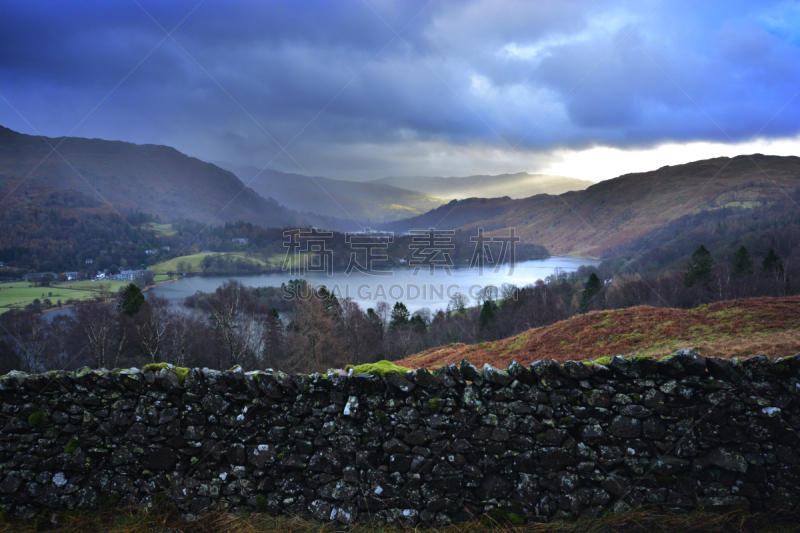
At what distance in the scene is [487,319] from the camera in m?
42.6

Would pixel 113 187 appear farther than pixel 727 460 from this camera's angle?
Yes

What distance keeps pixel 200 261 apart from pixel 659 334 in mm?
102112

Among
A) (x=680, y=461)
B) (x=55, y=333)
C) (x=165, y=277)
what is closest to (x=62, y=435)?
(x=680, y=461)

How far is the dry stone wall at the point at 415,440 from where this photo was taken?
3.57 metres

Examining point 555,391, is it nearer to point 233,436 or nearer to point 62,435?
point 233,436

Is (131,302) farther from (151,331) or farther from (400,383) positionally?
(400,383)

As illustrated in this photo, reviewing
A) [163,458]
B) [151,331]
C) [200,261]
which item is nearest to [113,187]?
[200,261]

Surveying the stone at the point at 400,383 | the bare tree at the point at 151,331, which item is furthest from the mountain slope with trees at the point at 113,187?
the stone at the point at 400,383

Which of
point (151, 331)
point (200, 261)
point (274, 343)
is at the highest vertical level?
point (200, 261)

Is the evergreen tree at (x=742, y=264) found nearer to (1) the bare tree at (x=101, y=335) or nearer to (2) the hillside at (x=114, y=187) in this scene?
(1) the bare tree at (x=101, y=335)

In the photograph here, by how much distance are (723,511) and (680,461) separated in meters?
0.60

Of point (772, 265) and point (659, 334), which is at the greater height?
point (772, 265)

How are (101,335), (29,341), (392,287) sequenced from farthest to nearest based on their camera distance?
(392,287), (29,341), (101,335)

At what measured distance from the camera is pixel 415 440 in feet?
12.1
